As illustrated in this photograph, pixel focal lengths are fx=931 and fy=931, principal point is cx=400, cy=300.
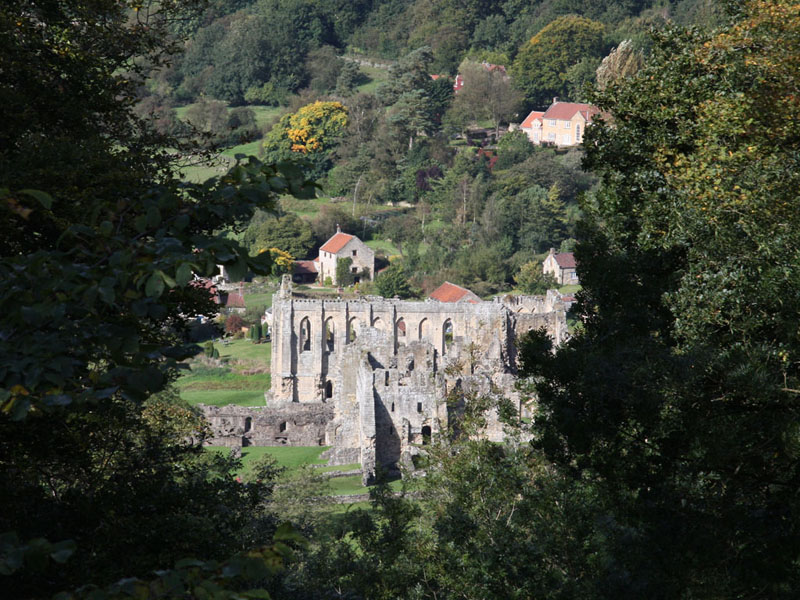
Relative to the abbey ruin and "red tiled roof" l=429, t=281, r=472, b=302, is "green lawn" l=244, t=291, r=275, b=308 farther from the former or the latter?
"red tiled roof" l=429, t=281, r=472, b=302

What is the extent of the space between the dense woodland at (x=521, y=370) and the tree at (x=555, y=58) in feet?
252

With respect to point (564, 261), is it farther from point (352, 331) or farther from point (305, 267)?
point (352, 331)

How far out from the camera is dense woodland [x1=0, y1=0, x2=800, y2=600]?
526cm

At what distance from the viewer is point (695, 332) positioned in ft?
39.5

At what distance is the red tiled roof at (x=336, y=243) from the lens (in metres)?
61.9

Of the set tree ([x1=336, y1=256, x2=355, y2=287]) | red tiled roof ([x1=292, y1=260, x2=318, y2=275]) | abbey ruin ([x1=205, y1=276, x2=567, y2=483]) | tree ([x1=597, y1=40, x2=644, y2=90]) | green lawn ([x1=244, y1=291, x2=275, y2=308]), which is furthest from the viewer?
red tiled roof ([x1=292, y1=260, x2=318, y2=275])

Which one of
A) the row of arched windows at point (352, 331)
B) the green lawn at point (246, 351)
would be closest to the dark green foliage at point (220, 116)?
the green lawn at point (246, 351)

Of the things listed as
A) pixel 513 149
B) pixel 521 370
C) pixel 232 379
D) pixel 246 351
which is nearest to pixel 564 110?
pixel 513 149

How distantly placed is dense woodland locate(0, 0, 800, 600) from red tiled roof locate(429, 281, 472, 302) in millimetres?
35310

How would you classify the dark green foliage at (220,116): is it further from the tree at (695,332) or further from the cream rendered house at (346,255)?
the tree at (695,332)

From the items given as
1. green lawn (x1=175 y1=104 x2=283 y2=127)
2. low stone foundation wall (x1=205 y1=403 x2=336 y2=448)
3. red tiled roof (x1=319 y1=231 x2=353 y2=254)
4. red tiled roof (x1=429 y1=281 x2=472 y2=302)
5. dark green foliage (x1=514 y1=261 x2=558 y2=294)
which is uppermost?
green lawn (x1=175 y1=104 x2=283 y2=127)

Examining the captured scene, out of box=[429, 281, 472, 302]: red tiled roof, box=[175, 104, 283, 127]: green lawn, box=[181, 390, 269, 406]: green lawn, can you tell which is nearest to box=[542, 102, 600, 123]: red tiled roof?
box=[175, 104, 283, 127]: green lawn

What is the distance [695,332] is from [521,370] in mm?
2903

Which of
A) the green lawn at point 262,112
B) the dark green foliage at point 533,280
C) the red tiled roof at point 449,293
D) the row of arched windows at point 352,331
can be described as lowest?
the row of arched windows at point 352,331
